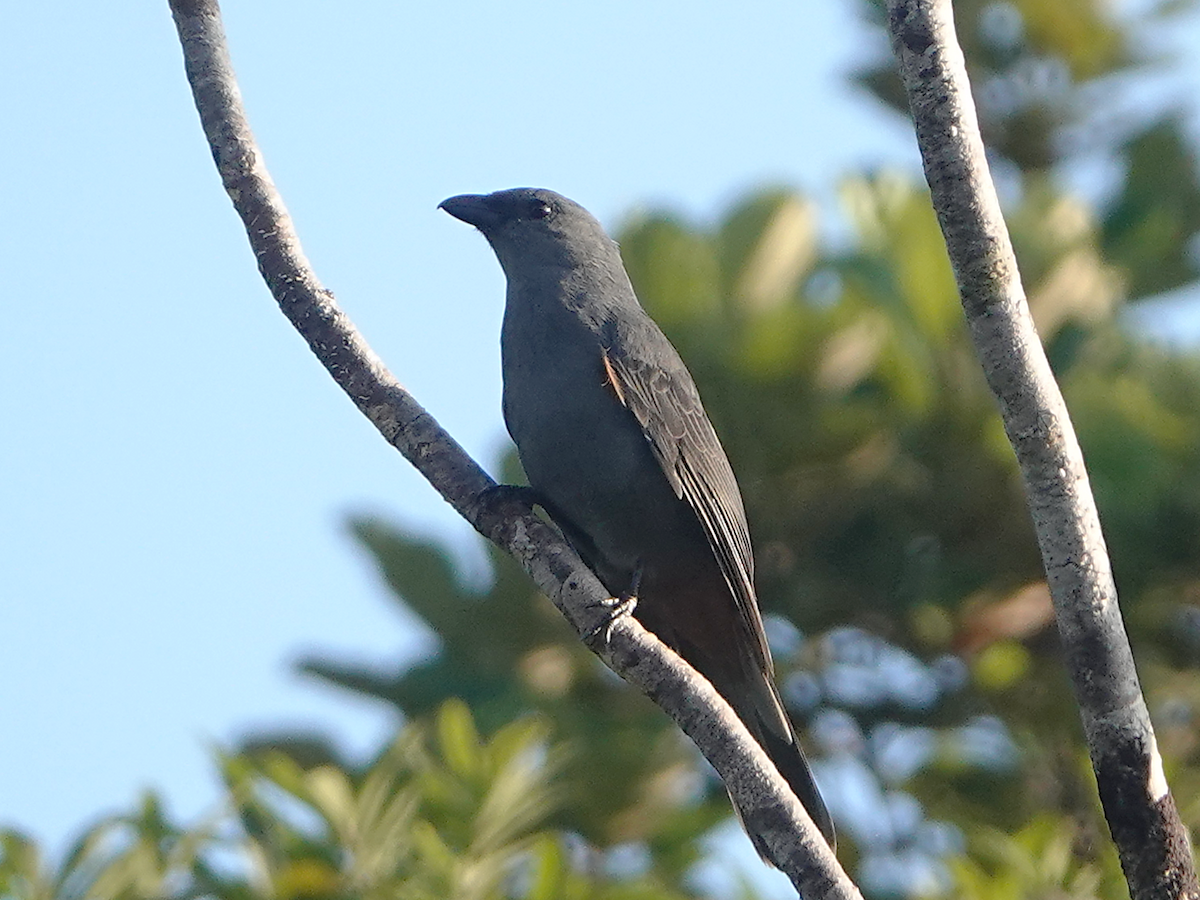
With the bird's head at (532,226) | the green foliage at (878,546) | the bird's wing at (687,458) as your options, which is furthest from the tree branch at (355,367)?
the green foliage at (878,546)

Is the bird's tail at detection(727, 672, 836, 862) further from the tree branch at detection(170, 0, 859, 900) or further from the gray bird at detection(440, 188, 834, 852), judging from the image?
the tree branch at detection(170, 0, 859, 900)

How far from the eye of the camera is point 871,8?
11.9m

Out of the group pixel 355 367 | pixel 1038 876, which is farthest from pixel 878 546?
pixel 355 367

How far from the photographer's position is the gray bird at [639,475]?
14.9 ft

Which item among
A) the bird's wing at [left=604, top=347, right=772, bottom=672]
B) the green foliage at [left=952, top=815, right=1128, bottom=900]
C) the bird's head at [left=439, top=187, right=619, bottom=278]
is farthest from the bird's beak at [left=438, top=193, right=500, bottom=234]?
the green foliage at [left=952, top=815, right=1128, bottom=900]

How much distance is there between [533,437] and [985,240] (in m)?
2.01

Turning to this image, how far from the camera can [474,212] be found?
5227 mm

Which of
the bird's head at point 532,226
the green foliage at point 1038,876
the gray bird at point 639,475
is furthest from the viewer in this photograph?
the bird's head at point 532,226

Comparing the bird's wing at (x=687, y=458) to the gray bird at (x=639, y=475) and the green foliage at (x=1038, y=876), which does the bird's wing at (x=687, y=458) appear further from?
the green foliage at (x=1038, y=876)

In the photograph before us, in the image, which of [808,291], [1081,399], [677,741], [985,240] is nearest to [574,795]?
[677,741]

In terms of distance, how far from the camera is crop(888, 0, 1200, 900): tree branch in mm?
2744

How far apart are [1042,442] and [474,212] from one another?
2.84 m

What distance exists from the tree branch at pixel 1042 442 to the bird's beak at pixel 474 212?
2.56m

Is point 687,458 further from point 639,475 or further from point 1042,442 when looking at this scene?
point 1042,442
